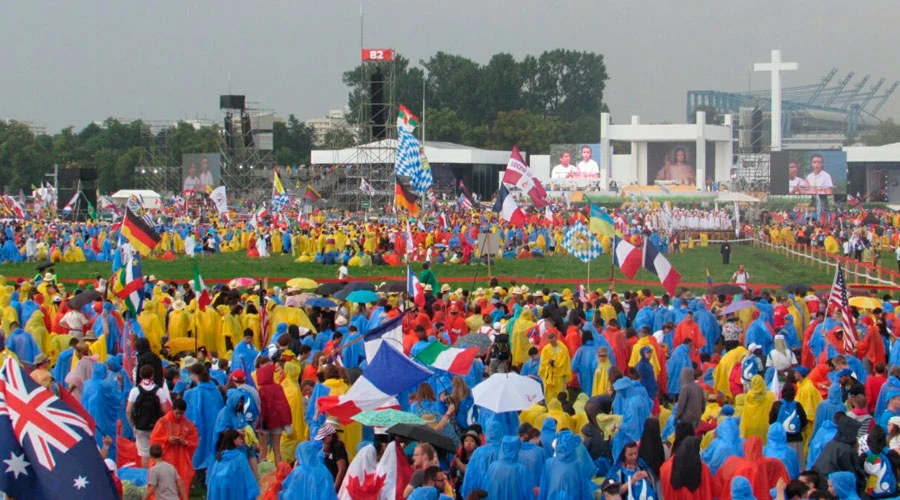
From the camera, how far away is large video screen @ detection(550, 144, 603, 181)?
83.7 meters

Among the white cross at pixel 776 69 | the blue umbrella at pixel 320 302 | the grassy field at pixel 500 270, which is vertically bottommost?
the grassy field at pixel 500 270

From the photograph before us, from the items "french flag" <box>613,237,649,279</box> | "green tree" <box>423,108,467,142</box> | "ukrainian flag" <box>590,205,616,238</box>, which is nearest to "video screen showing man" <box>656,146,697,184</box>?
"green tree" <box>423,108,467,142</box>

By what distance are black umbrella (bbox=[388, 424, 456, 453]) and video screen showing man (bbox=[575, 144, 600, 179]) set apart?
75489 mm

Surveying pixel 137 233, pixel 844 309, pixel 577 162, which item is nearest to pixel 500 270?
pixel 137 233

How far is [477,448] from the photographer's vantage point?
8.90 metres

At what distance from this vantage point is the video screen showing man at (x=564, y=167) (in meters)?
83.7

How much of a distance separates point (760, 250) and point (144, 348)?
3074 cm

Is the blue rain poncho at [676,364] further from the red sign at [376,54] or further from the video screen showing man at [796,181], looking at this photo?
the video screen showing man at [796,181]

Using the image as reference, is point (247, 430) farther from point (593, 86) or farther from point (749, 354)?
point (593, 86)

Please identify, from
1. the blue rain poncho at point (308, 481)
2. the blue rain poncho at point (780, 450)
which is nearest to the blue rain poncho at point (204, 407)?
the blue rain poncho at point (308, 481)

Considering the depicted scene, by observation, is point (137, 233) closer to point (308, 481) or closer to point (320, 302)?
point (320, 302)

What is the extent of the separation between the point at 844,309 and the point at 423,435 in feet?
23.6

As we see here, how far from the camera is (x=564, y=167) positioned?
Result: 84.0 m

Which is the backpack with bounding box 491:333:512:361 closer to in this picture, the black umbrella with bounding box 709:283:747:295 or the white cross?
the black umbrella with bounding box 709:283:747:295
